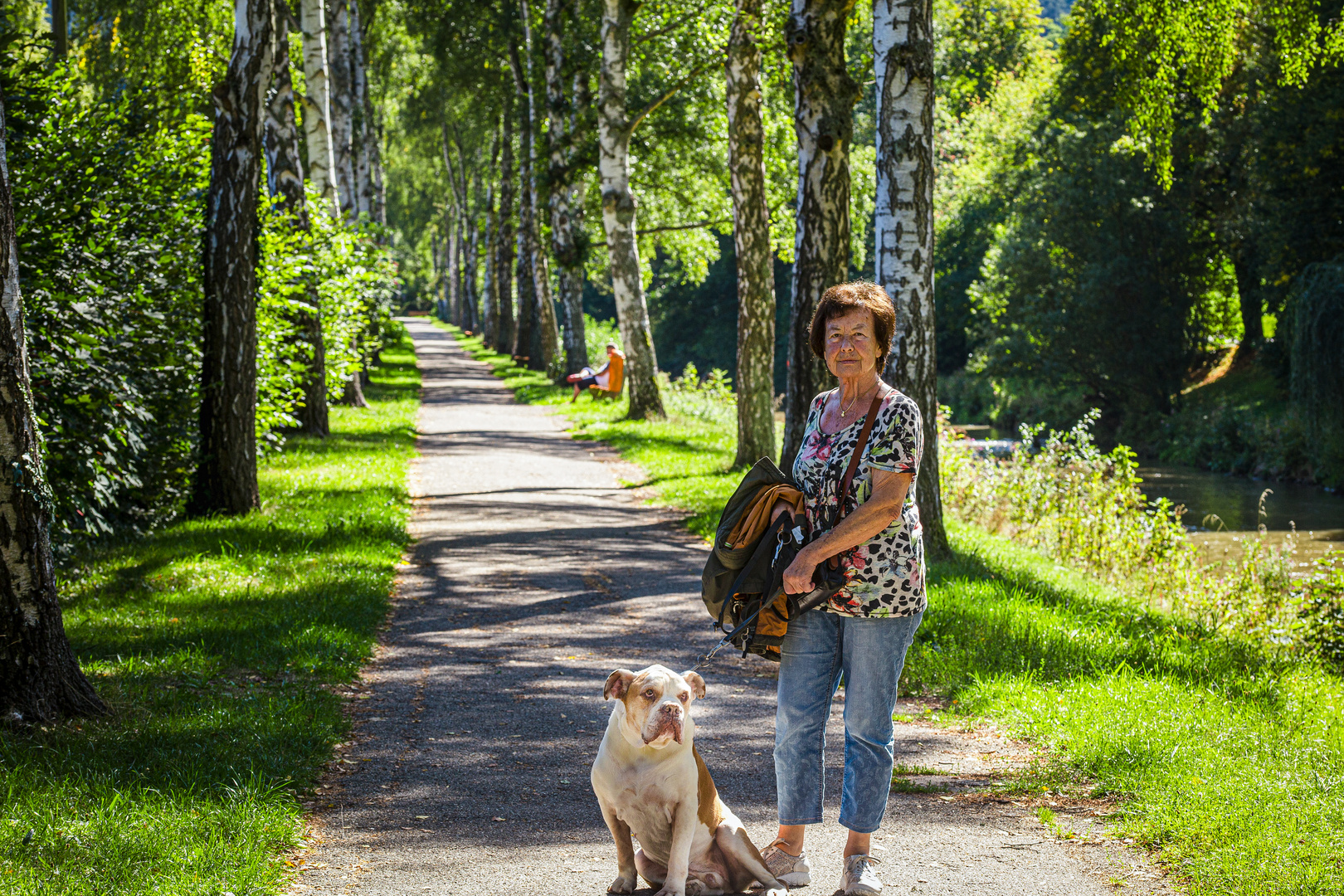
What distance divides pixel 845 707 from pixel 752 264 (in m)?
11.8

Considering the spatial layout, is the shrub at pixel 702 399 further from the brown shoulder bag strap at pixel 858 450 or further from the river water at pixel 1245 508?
the brown shoulder bag strap at pixel 858 450

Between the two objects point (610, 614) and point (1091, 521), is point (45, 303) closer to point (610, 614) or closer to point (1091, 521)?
point (610, 614)

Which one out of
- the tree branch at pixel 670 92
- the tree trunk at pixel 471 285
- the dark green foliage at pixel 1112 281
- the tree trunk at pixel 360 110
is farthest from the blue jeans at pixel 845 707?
the tree trunk at pixel 471 285

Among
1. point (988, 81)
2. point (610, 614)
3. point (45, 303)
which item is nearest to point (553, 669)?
point (610, 614)

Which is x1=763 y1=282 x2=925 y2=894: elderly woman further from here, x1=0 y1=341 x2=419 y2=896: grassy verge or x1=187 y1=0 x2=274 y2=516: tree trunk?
x1=187 y1=0 x2=274 y2=516: tree trunk

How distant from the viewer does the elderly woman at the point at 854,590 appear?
3.77 m

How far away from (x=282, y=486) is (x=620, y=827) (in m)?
9.78

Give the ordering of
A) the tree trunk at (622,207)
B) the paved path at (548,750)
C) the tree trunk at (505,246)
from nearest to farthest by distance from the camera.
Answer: the paved path at (548,750) < the tree trunk at (622,207) < the tree trunk at (505,246)

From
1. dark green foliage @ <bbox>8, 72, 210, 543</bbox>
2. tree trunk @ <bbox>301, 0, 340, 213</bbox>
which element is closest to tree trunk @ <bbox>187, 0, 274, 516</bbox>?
dark green foliage @ <bbox>8, 72, 210, 543</bbox>

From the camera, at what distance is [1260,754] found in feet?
17.7

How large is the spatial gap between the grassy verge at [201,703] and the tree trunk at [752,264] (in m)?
5.55

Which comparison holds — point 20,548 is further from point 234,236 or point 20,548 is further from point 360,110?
point 360,110

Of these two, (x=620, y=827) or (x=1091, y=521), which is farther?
(x=1091, y=521)

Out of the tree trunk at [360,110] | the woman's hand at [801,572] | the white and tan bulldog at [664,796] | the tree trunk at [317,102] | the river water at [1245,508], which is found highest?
the tree trunk at [360,110]
